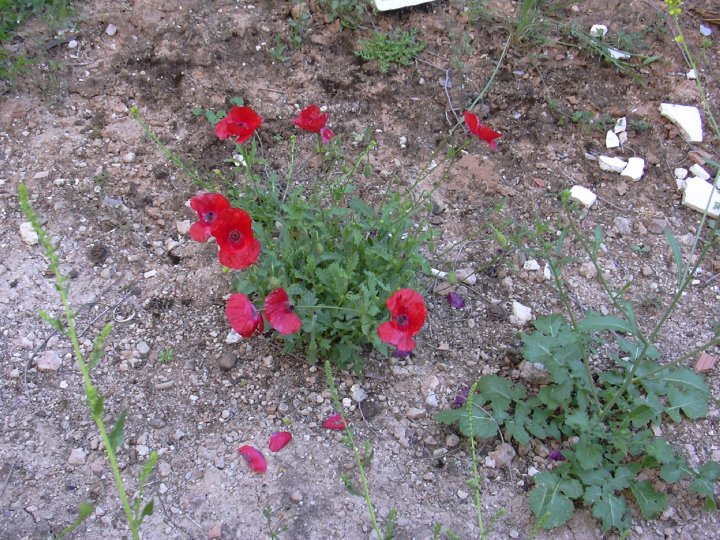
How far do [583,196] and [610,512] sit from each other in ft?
4.85

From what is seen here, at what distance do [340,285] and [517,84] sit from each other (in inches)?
72.7

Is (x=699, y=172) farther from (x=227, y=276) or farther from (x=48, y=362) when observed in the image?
(x=48, y=362)

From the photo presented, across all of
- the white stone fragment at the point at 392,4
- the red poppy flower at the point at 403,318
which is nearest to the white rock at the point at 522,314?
the red poppy flower at the point at 403,318

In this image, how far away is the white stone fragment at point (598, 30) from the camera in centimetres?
361

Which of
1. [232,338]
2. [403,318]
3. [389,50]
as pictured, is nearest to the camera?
[403,318]

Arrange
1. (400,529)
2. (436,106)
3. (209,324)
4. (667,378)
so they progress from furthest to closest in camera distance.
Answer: (436,106) < (209,324) < (667,378) < (400,529)

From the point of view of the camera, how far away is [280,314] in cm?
216

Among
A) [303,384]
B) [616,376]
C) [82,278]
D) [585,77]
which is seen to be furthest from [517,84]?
[82,278]

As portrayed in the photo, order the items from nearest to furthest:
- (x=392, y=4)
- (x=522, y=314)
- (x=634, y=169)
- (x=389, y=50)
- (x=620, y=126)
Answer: (x=522, y=314), (x=634, y=169), (x=620, y=126), (x=389, y=50), (x=392, y=4)

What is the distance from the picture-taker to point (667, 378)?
7.68ft

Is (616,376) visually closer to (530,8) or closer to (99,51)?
(530,8)

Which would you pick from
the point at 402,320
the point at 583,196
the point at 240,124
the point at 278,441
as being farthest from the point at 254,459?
the point at 583,196

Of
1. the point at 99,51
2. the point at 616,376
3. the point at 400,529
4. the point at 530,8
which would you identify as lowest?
the point at 400,529

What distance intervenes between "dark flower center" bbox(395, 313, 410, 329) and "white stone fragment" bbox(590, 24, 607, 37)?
237 cm
